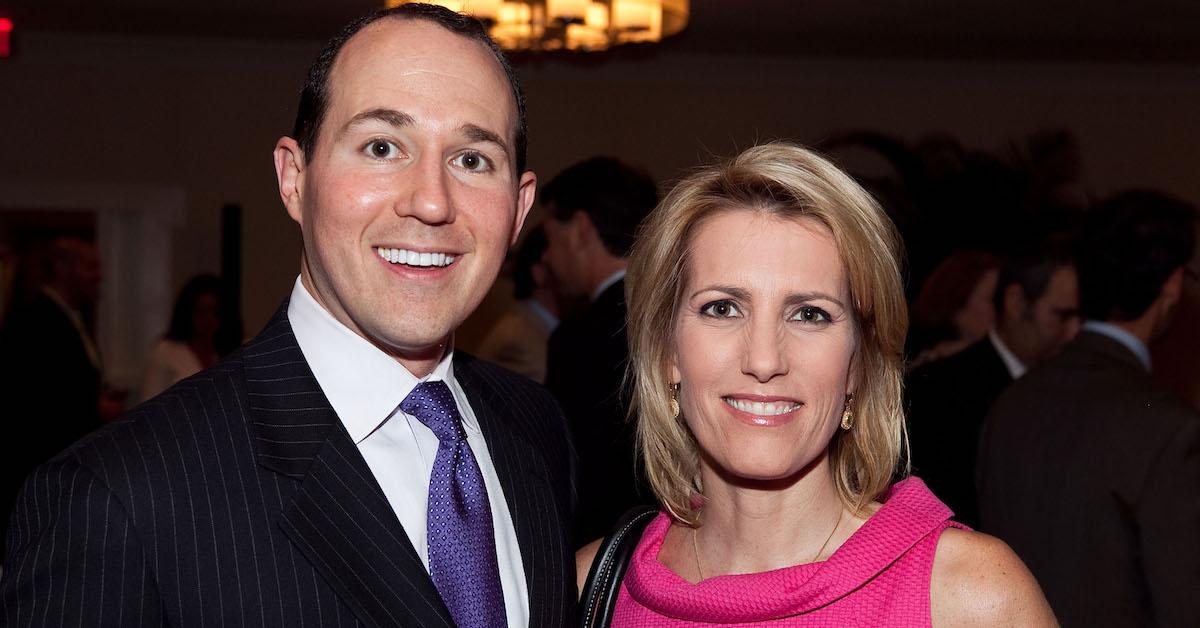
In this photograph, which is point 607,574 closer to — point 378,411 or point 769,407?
point 769,407

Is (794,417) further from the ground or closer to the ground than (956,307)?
further from the ground

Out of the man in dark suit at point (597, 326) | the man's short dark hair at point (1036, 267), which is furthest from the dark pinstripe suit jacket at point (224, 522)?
the man's short dark hair at point (1036, 267)

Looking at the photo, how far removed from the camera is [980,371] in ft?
13.1

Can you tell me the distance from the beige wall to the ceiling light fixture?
2709 millimetres

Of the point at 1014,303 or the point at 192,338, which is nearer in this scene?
the point at 1014,303

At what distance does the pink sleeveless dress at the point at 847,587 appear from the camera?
1.70 m

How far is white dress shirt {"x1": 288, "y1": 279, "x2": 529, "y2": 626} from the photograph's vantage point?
1.59 meters

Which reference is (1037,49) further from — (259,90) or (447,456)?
(447,456)

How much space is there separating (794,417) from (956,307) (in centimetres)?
355

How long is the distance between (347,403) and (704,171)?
706mm

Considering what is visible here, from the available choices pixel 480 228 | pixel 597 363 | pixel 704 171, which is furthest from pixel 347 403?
pixel 597 363

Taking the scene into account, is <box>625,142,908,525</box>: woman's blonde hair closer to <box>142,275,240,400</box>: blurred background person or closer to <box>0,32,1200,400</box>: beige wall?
<box>142,275,240,400</box>: blurred background person

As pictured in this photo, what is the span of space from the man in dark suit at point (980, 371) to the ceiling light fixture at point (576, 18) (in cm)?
190

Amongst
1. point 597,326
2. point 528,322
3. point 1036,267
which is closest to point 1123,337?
point 1036,267
